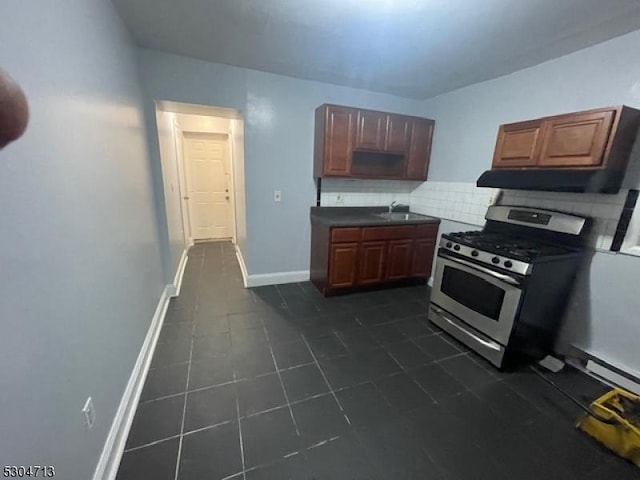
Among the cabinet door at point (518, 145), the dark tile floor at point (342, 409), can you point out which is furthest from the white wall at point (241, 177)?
the cabinet door at point (518, 145)

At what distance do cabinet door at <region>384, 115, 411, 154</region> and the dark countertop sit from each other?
833 mm

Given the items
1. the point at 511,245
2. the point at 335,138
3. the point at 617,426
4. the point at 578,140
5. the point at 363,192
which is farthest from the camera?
the point at 363,192

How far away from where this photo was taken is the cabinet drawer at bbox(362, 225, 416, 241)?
3084mm

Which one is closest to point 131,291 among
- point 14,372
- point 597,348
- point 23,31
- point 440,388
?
point 14,372

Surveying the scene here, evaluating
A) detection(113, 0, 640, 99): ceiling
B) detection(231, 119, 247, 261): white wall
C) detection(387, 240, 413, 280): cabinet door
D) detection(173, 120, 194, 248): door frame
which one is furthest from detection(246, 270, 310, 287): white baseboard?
detection(113, 0, 640, 99): ceiling

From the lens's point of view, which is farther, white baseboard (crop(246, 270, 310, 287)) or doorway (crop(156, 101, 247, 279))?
doorway (crop(156, 101, 247, 279))

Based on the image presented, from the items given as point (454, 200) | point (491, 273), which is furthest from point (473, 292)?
point (454, 200)

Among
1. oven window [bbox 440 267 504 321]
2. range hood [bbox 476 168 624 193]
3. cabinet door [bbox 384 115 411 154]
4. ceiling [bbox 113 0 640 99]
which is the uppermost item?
ceiling [bbox 113 0 640 99]

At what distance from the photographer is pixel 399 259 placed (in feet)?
10.8

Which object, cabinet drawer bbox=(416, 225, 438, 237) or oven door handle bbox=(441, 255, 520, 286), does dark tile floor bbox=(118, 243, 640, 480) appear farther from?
cabinet drawer bbox=(416, 225, 438, 237)

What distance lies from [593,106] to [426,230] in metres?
1.77

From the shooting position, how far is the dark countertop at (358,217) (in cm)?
301

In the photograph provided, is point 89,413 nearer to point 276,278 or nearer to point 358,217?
point 276,278

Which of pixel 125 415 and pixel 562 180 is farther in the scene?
pixel 562 180
